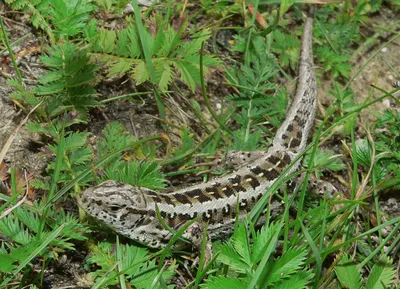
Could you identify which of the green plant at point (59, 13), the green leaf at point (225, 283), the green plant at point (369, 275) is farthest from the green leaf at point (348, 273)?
the green plant at point (59, 13)

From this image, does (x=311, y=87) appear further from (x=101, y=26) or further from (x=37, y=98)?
(x=37, y=98)

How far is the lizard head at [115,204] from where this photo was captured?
4934mm

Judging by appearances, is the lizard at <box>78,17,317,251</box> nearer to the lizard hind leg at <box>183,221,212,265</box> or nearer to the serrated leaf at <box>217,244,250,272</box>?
the lizard hind leg at <box>183,221,212,265</box>

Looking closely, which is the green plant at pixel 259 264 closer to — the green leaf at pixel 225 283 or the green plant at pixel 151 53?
the green leaf at pixel 225 283

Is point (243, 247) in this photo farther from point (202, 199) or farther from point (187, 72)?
point (187, 72)

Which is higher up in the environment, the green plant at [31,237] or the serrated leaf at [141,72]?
the serrated leaf at [141,72]

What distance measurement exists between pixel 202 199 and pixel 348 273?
121cm

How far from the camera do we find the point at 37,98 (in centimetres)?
557

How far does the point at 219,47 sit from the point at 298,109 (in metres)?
1.07

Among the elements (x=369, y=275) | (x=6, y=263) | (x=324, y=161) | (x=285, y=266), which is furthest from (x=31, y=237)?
(x=324, y=161)

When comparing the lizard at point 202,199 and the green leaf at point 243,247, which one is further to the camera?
the lizard at point 202,199

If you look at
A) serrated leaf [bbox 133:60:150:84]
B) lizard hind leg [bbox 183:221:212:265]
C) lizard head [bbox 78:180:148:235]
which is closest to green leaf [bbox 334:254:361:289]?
lizard hind leg [bbox 183:221:212:265]

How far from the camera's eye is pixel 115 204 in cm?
496

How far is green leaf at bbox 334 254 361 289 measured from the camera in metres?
5.08
